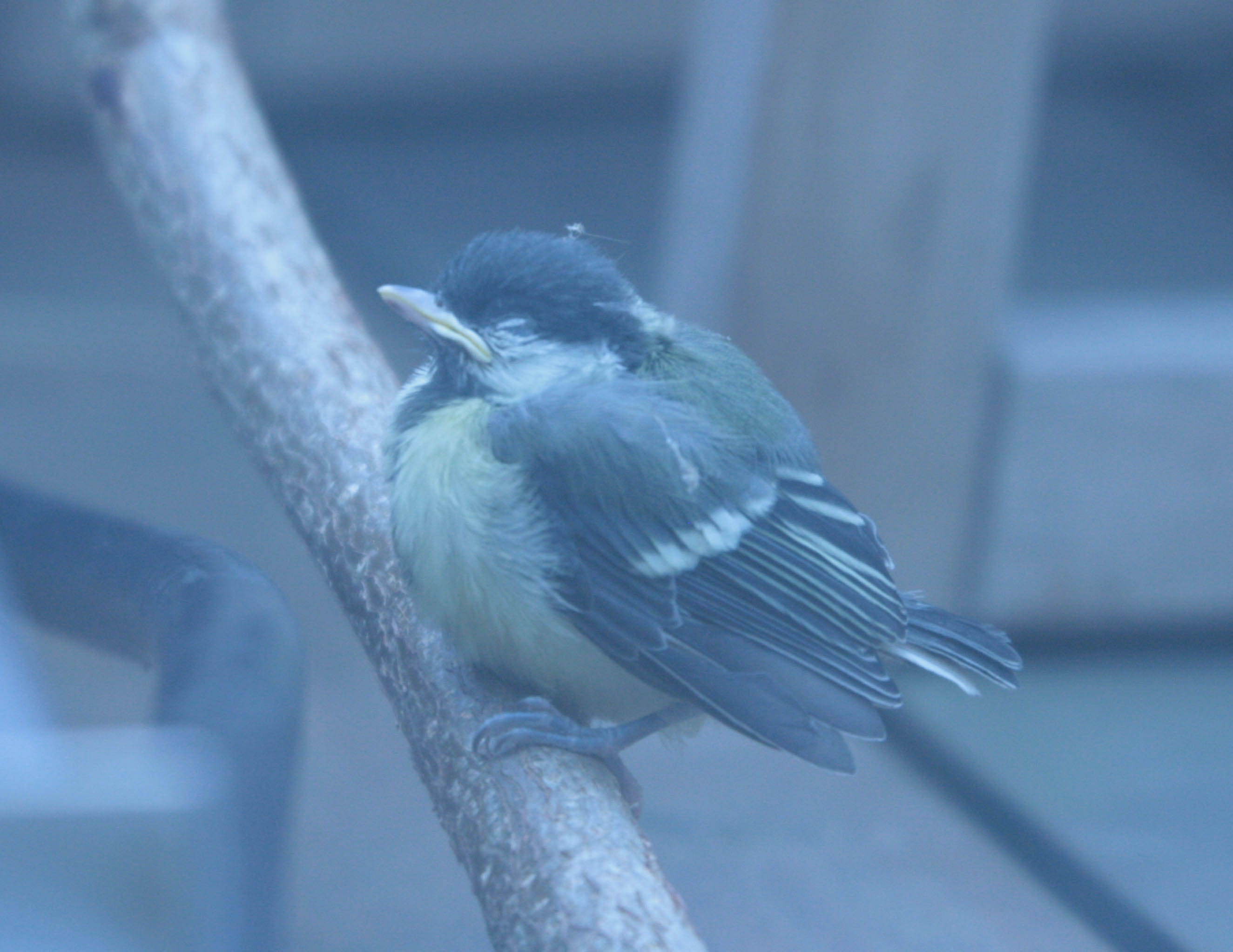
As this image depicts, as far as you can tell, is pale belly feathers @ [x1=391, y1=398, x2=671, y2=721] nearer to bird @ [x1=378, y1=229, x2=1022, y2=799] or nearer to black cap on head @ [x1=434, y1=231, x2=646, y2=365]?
bird @ [x1=378, y1=229, x2=1022, y2=799]

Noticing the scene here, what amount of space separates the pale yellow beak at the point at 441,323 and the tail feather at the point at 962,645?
486 mm

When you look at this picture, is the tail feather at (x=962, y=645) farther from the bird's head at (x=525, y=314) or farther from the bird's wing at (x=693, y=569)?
the bird's head at (x=525, y=314)

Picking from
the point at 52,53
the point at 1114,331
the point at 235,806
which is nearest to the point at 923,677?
the point at 1114,331

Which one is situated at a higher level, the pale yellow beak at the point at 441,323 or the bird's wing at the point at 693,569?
the pale yellow beak at the point at 441,323

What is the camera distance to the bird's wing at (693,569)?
1281 mm

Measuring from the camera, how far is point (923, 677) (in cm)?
301

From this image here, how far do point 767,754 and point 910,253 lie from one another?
3.17 ft

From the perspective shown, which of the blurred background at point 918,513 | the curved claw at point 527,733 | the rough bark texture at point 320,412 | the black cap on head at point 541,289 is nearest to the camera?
the rough bark texture at point 320,412

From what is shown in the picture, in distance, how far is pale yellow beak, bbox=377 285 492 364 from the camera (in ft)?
4.49

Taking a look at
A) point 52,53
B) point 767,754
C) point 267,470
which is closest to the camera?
point 267,470

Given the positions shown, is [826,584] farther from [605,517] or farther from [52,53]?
[52,53]

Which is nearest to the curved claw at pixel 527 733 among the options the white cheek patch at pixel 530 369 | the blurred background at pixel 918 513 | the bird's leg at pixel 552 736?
the bird's leg at pixel 552 736

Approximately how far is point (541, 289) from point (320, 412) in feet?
1.18

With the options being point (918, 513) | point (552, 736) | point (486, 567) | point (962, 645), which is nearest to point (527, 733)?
point (552, 736)
